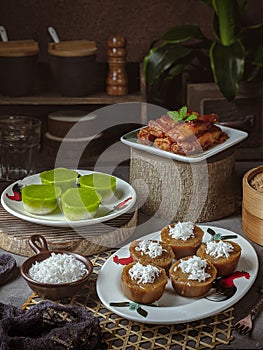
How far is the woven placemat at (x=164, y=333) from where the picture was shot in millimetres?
1454

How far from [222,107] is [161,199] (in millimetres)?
791

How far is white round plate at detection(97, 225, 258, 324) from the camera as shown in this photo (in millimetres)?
1503

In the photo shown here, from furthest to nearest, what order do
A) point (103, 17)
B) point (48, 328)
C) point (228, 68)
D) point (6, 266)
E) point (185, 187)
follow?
point (103, 17) → point (228, 68) → point (185, 187) → point (6, 266) → point (48, 328)

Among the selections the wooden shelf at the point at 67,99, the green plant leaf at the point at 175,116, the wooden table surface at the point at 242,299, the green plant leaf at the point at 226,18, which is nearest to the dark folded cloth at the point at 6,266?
the wooden table surface at the point at 242,299

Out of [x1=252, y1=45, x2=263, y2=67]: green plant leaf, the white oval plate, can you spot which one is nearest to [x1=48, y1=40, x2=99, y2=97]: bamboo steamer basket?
[x1=252, y1=45, x2=263, y2=67]: green plant leaf

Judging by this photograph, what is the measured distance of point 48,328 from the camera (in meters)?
1.48

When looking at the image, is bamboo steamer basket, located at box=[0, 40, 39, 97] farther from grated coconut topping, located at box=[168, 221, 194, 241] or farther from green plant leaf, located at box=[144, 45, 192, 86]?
grated coconut topping, located at box=[168, 221, 194, 241]

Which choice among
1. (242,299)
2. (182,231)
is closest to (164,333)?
(242,299)

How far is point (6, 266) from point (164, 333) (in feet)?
1.46

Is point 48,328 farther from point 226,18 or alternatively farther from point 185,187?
point 226,18

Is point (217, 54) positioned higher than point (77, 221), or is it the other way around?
point (217, 54)

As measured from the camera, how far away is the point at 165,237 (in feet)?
5.75

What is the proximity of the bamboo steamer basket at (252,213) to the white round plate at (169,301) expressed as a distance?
0.44 feet

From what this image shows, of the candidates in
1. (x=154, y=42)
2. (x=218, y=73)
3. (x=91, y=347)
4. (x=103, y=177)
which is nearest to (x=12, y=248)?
(x=103, y=177)
